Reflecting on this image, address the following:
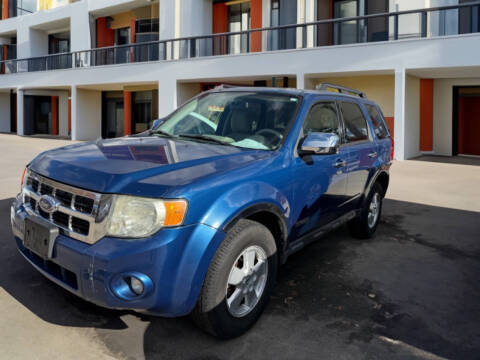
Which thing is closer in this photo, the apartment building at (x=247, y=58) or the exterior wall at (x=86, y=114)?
the apartment building at (x=247, y=58)

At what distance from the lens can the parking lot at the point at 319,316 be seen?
2.93 m

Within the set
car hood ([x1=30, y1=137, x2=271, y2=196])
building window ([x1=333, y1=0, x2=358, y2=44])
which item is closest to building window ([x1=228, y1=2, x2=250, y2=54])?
building window ([x1=333, y1=0, x2=358, y2=44])

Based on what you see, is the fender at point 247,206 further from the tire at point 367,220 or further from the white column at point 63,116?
the white column at point 63,116

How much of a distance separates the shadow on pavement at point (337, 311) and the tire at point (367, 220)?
0.88ft

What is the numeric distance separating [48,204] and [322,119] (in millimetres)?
2621

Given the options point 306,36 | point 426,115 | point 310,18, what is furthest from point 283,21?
point 426,115

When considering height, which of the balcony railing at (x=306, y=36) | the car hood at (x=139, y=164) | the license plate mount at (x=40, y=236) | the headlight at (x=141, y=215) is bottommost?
the license plate mount at (x=40, y=236)

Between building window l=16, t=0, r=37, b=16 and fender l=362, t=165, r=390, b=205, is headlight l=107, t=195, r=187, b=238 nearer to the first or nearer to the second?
fender l=362, t=165, r=390, b=205

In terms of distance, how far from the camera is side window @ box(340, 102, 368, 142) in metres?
4.81

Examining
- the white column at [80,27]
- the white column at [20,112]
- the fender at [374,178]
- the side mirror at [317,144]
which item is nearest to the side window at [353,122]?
the fender at [374,178]

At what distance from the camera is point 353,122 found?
16.4ft

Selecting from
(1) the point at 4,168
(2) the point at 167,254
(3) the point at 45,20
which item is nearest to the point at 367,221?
(2) the point at 167,254

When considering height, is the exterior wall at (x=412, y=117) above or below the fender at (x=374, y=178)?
above

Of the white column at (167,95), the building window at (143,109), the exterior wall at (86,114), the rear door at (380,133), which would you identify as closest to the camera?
A: the rear door at (380,133)
